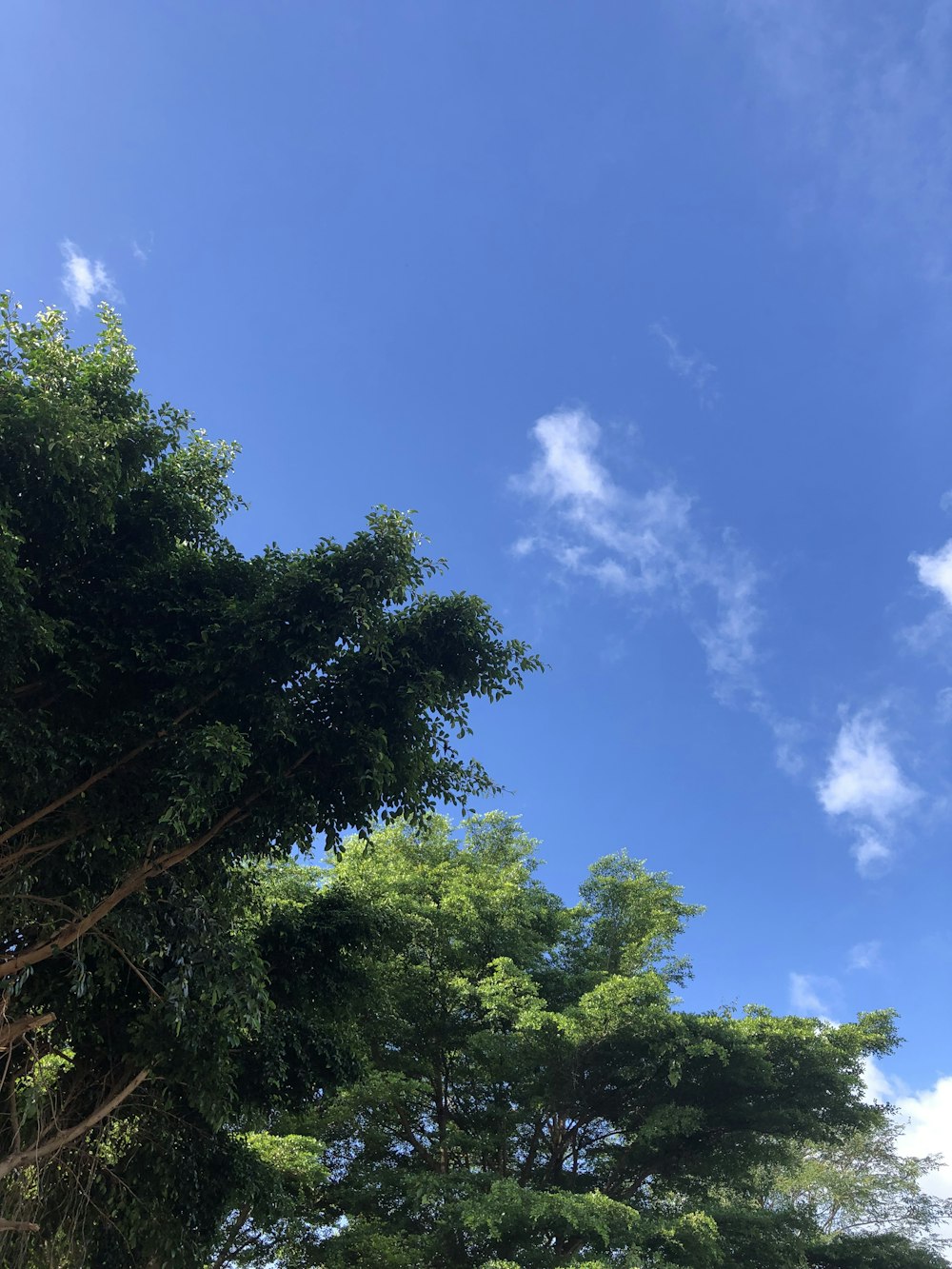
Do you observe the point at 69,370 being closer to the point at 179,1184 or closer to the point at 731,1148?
the point at 179,1184

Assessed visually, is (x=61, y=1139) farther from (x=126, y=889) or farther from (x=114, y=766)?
(x=114, y=766)

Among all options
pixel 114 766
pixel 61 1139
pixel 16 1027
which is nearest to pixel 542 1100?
pixel 61 1139

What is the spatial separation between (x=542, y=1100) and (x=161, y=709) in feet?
34.5

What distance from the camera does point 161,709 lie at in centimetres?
668

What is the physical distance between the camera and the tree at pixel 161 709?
6230 millimetres

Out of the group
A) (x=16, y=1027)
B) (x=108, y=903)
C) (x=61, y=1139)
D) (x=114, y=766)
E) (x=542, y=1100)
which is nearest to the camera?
(x=108, y=903)

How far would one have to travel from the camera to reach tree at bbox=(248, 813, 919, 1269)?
37.4 ft

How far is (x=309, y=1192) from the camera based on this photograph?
480 inches

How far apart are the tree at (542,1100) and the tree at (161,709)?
367 centimetres

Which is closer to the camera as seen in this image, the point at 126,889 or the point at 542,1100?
the point at 126,889

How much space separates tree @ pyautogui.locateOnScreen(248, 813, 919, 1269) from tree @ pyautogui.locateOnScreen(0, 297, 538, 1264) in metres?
3.67

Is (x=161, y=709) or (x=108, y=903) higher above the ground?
(x=161, y=709)

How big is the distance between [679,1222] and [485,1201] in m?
3.21

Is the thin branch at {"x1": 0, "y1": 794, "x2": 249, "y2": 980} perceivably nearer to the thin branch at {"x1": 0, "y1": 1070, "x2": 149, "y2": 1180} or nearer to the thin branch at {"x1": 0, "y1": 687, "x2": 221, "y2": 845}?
the thin branch at {"x1": 0, "y1": 687, "x2": 221, "y2": 845}
